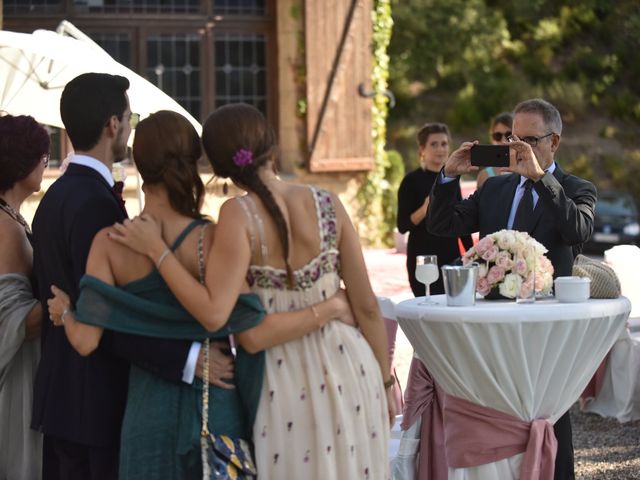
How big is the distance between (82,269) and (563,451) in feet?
7.19

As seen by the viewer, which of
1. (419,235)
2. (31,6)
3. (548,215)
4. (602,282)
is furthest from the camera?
(31,6)

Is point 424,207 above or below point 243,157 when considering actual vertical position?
below

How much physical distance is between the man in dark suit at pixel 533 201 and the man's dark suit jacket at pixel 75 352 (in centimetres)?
179

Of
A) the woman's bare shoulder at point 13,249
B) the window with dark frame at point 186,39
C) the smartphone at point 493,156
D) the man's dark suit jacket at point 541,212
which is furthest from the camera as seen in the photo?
the window with dark frame at point 186,39

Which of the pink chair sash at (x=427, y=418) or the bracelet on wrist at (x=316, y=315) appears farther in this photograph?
the pink chair sash at (x=427, y=418)

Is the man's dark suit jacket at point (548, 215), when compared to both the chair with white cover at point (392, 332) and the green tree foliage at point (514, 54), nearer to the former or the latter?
the chair with white cover at point (392, 332)

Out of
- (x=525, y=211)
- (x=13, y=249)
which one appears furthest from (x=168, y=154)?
(x=525, y=211)

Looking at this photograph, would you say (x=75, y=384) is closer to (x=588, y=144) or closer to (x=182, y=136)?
(x=182, y=136)

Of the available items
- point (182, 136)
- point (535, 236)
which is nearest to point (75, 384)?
point (182, 136)

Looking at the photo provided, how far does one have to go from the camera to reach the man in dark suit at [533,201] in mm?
4480

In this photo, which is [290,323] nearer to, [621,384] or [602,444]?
[602,444]

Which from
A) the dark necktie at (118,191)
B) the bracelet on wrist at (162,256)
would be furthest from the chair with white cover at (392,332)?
the bracelet on wrist at (162,256)

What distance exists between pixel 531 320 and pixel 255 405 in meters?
1.27

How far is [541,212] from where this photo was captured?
463 centimetres
